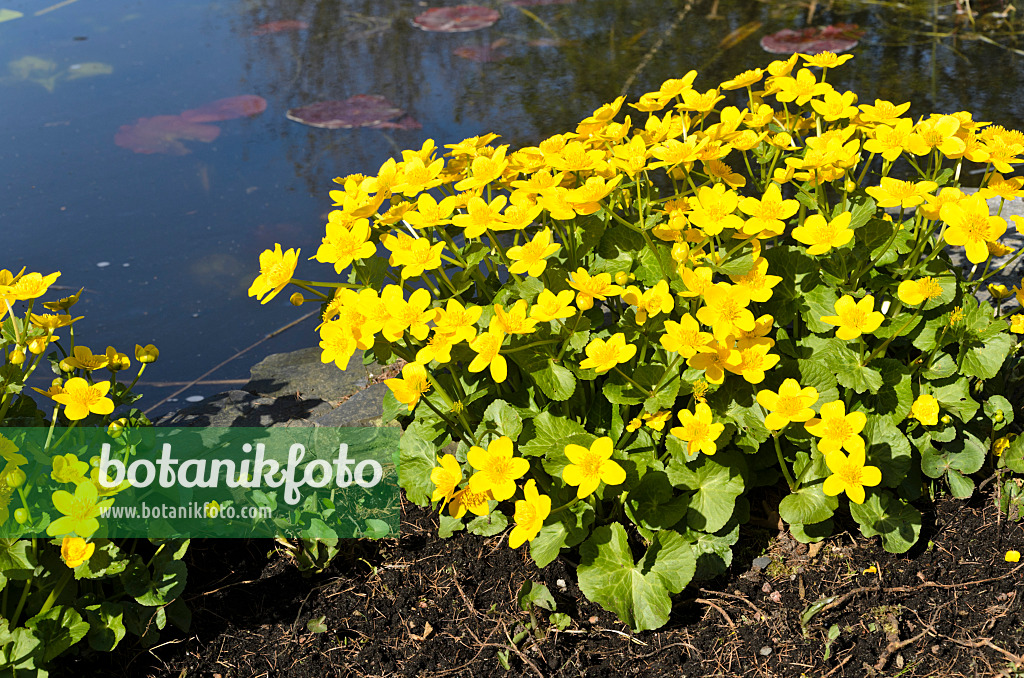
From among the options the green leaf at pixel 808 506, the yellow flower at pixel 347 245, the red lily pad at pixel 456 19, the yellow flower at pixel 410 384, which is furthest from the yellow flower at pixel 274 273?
the red lily pad at pixel 456 19

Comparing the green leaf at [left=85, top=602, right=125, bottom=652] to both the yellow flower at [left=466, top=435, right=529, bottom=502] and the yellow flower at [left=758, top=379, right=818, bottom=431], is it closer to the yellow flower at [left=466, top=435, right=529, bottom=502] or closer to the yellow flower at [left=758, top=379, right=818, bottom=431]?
the yellow flower at [left=466, top=435, right=529, bottom=502]

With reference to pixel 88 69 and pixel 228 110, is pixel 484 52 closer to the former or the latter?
pixel 228 110

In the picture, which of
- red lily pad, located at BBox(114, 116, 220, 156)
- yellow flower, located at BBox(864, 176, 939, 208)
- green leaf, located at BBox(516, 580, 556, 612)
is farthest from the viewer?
red lily pad, located at BBox(114, 116, 220, 156)

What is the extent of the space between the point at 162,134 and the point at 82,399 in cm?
324

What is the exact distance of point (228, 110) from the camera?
15.4 ft

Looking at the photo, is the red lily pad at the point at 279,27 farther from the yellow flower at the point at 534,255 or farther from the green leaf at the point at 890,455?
the green leaf at the point at 890,455

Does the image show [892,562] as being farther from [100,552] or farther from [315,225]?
[315,225]

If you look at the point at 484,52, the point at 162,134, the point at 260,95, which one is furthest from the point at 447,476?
the point at 484,52

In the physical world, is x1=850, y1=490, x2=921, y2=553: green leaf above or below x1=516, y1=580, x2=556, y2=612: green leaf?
above

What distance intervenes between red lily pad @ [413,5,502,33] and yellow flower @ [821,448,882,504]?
4940 millimetres

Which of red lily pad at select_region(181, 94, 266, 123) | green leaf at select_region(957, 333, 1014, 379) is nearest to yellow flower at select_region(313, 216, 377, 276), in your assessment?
green leaf at select_region(957, 333, 1014, 379)

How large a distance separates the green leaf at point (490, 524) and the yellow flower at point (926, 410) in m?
0.91

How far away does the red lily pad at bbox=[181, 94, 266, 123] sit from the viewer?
4.62 m

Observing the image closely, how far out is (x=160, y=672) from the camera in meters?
1.81
